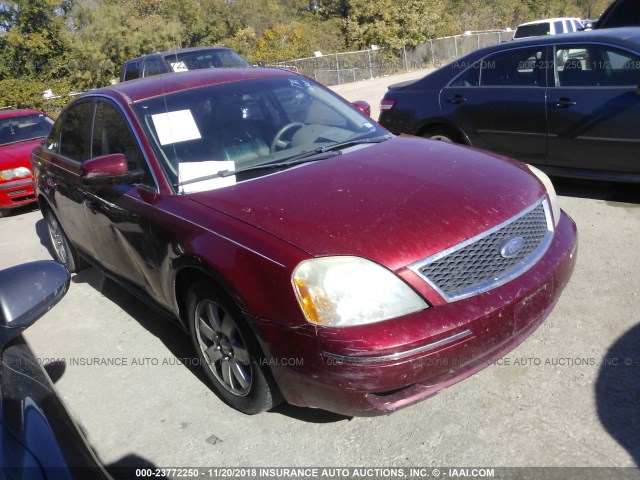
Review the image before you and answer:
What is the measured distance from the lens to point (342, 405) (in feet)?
8.50

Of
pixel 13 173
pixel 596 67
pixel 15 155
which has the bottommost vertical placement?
pixel 13 173

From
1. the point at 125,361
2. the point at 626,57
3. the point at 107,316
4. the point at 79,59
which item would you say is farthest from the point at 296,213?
the point at 79,59

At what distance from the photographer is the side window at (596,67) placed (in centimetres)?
522

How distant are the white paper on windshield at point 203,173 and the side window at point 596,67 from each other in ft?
12.1

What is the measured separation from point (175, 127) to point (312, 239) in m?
1.45

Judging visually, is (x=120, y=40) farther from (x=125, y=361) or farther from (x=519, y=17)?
(x=125, y=361)

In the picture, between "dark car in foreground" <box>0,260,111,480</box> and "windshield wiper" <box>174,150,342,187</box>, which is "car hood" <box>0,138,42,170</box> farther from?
"dark car in foreground" <box>0,260,111,480</box>

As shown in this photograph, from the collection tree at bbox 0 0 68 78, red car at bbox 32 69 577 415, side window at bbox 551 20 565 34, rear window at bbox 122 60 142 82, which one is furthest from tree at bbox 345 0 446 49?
red car at bbox 32 69 577 415

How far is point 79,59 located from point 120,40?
298 centimetres

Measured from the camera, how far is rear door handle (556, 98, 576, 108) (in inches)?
215

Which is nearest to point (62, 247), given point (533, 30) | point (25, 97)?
point (533, 30)

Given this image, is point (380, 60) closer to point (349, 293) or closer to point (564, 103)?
point (564, 103)

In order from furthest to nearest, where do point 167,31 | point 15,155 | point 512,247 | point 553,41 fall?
point 167,31
point 15,155
point 553,41
point 512,247

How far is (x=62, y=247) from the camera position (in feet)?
19.1
